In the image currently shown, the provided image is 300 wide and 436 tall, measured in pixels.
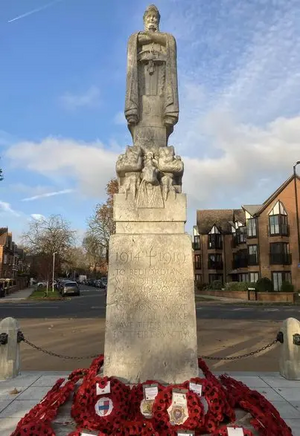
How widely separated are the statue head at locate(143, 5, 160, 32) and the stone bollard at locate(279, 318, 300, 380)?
19.2 ft

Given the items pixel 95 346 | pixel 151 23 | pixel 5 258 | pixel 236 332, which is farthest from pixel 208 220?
pixel 151 23

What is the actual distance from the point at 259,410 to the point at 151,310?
1643mm

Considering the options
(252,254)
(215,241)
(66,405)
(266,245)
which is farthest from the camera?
(215,241)

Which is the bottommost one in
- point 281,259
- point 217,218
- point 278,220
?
point 281,259

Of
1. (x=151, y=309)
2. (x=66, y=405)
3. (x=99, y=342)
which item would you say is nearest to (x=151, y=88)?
(x=151, y=309)

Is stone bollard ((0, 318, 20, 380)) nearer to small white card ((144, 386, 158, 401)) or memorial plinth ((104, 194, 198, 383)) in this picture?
memorial plinth ((104, 194, 198, 383))

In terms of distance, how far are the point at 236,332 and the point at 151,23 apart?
1136cm

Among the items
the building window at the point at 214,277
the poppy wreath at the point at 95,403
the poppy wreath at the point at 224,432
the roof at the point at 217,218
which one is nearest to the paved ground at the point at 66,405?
the poppy wreath at the point at 95,403

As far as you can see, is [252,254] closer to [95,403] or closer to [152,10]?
[152,10]

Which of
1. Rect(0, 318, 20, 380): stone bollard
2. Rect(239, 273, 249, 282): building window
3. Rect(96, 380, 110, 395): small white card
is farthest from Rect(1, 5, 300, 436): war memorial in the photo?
Rect(239, 273, 249, 282): building window

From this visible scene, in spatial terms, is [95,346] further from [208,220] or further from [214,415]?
[208,220]

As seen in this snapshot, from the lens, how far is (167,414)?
4.03m

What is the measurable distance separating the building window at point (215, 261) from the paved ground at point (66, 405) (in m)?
53.1

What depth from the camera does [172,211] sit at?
17.1 ft
